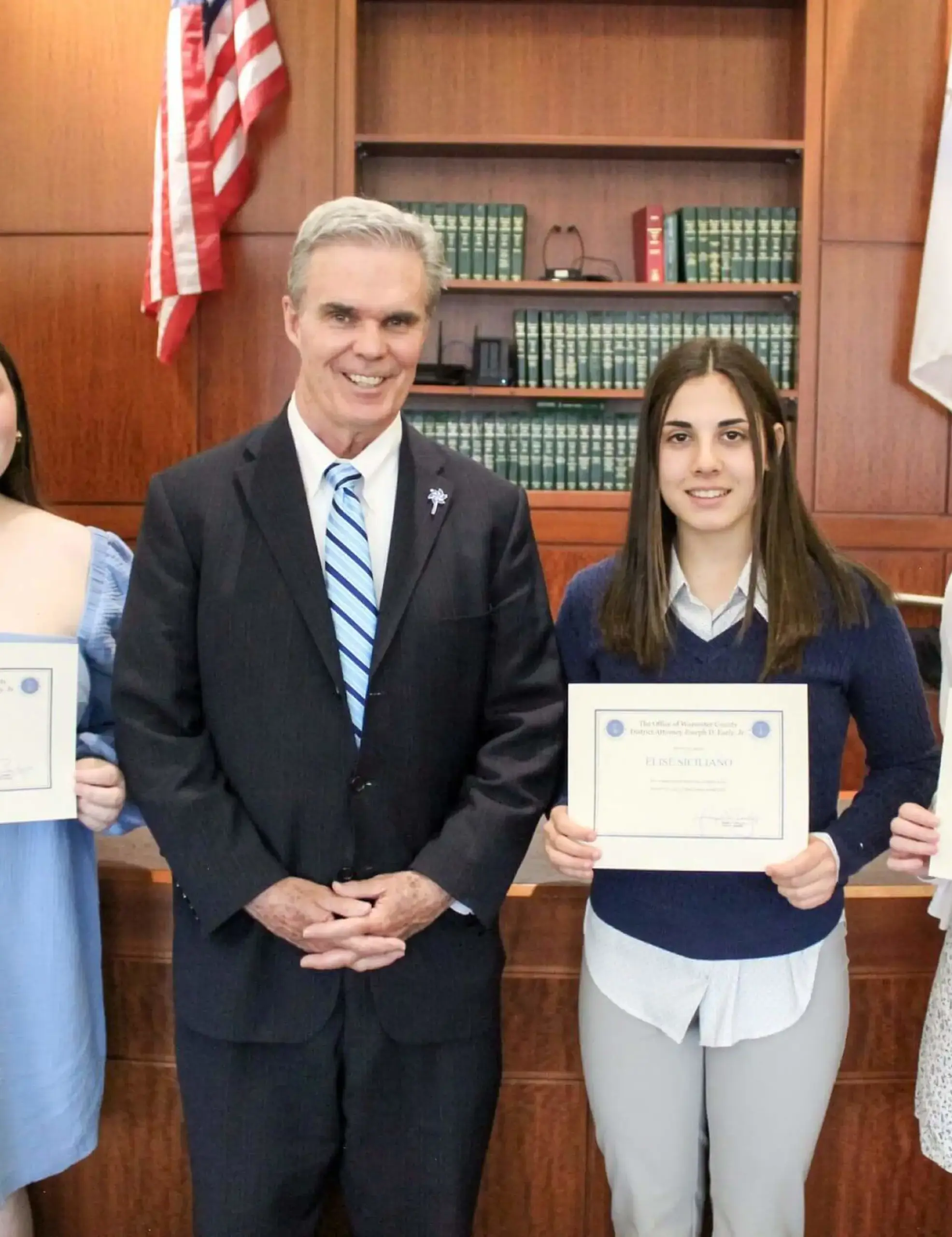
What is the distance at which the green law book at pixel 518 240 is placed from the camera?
389 centimetres

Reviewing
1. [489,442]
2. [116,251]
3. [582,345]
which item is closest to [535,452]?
[489,442]

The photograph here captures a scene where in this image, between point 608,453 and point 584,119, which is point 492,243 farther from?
point 608,453

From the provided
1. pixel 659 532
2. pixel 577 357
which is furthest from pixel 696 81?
pixel 659 532

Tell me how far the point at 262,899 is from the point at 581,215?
11.1 feet

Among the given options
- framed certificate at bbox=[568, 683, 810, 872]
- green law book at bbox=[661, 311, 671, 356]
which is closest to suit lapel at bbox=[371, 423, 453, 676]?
framed certificate at bbox=[568, 683, 810, 872]

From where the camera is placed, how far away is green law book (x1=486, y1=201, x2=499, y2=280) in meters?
3.88

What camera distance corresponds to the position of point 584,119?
4.02 metres

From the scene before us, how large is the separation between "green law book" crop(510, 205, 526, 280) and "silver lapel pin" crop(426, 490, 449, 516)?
2.67 metres

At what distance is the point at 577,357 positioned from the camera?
394 cm

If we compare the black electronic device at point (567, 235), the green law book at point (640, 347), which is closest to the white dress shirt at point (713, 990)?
the green law book at point (640, 347)

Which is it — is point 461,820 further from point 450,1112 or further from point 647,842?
point 450,1112

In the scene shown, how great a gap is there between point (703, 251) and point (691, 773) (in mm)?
2967

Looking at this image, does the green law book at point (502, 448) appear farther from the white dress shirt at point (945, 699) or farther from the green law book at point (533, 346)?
the white dress shirt at point (945, 699)

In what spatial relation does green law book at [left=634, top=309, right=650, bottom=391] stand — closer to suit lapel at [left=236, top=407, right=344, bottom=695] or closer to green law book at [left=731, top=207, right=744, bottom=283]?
green law book at [left=731, top=207, right=744, bottom=283]
